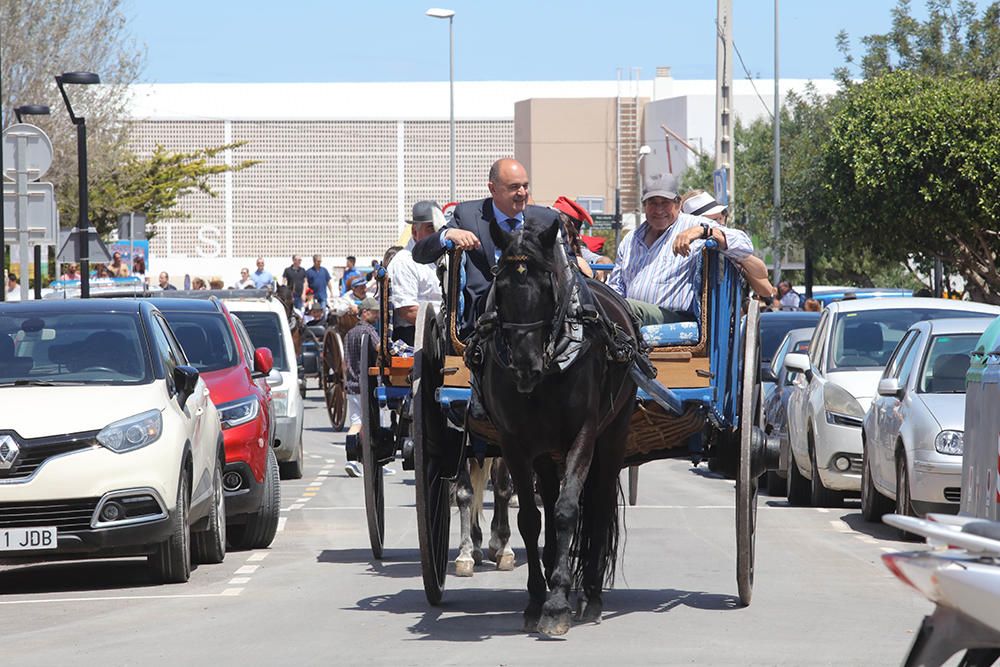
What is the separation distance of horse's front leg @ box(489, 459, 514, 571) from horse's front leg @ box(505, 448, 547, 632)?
249cm

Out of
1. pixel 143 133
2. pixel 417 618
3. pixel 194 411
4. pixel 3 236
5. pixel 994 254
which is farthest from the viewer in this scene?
pixel 143 133

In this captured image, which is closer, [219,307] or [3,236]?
[219,307]

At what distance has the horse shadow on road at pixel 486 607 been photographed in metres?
9.58

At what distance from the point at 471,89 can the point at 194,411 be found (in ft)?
379

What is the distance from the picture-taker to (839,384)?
688 inches

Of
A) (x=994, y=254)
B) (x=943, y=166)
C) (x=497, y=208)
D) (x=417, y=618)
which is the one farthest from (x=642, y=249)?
(x=994, y=254)

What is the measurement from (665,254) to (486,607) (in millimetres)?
2044

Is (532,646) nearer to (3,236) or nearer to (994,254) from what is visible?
(3,236)

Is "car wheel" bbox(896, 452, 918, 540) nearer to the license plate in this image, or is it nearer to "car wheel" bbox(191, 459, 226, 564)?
"car wheel" bbox(191, 459, 226, 564)

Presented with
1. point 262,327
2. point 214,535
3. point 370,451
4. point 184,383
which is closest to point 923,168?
point 262,327

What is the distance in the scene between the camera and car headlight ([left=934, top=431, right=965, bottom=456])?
1402 centimetres

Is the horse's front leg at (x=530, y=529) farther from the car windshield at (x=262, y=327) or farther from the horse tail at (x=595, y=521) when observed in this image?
the car windshield at (x=262, y=327)

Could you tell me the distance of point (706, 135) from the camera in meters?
112

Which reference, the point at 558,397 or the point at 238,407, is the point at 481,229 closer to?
the point at 558,397
